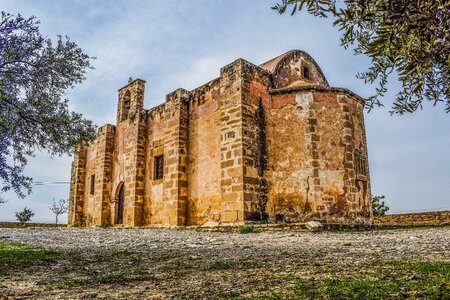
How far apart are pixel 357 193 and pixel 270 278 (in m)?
9.02

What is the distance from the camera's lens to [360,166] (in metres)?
11.2

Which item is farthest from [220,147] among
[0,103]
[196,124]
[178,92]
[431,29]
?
[431,29]

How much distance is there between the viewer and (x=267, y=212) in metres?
10.3

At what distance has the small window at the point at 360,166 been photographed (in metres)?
11.0

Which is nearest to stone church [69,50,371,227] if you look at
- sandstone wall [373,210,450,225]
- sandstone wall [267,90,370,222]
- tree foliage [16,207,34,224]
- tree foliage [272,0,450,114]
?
sandstone wall [267,90,370,222]

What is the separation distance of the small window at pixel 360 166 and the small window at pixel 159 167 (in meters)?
7.61

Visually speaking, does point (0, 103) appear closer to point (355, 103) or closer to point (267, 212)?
point (267, 212)

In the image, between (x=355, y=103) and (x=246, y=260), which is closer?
(x=246, y=260)

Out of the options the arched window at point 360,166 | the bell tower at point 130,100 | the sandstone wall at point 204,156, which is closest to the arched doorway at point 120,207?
the bell tower at point 130,100

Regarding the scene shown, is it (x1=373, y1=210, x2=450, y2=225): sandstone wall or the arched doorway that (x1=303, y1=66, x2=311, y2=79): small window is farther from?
the arched doorway

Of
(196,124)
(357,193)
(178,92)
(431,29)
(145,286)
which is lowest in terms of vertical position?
(145,286)

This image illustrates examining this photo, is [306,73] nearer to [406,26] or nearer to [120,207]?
[120,207]

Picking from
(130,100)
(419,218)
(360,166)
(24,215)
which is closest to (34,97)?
(360,166)

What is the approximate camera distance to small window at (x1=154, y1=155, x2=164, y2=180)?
13.9 meters
